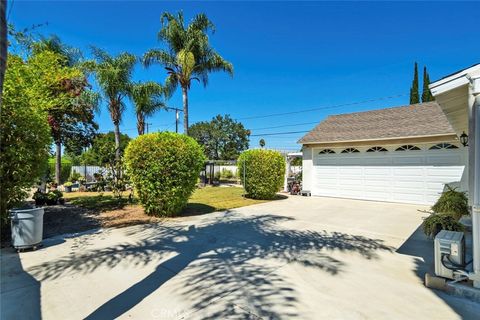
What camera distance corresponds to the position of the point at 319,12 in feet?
36.6

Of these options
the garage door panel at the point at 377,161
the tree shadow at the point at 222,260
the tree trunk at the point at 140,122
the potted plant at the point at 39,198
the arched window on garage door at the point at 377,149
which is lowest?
the tree shadow at the point at 222,260

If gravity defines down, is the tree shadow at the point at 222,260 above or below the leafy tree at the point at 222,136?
below

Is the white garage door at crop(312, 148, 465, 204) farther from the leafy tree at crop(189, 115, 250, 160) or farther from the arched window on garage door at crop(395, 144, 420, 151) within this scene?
the leafy tree at crop(189, 115, 250, 160)

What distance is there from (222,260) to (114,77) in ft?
48.2

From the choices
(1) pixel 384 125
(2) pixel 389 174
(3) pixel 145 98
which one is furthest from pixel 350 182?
(3) pixel 145 98

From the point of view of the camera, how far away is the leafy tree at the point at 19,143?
562cm

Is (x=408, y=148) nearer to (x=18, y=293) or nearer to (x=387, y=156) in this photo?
(x=387, y=156)

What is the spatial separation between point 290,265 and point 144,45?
1741 centimetres

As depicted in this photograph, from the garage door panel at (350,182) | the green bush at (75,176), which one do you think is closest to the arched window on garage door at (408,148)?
the garage door panel at (350,182)

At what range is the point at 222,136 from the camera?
5500 centimetres

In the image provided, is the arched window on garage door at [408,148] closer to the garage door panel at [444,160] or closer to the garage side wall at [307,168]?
the garage door panel at [444,160]

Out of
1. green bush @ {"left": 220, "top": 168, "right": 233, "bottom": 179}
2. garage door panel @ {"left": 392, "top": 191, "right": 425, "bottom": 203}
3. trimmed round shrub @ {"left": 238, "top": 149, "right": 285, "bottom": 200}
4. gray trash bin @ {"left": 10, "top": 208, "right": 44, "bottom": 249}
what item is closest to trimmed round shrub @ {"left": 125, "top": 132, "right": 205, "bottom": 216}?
gray trash bin @ {"left": 10, "top": 208, "right": 44, "bottom": 249}

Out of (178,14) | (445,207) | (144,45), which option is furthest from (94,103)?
(445,207)

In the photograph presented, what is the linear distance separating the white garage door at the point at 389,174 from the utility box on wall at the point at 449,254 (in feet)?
27.9
